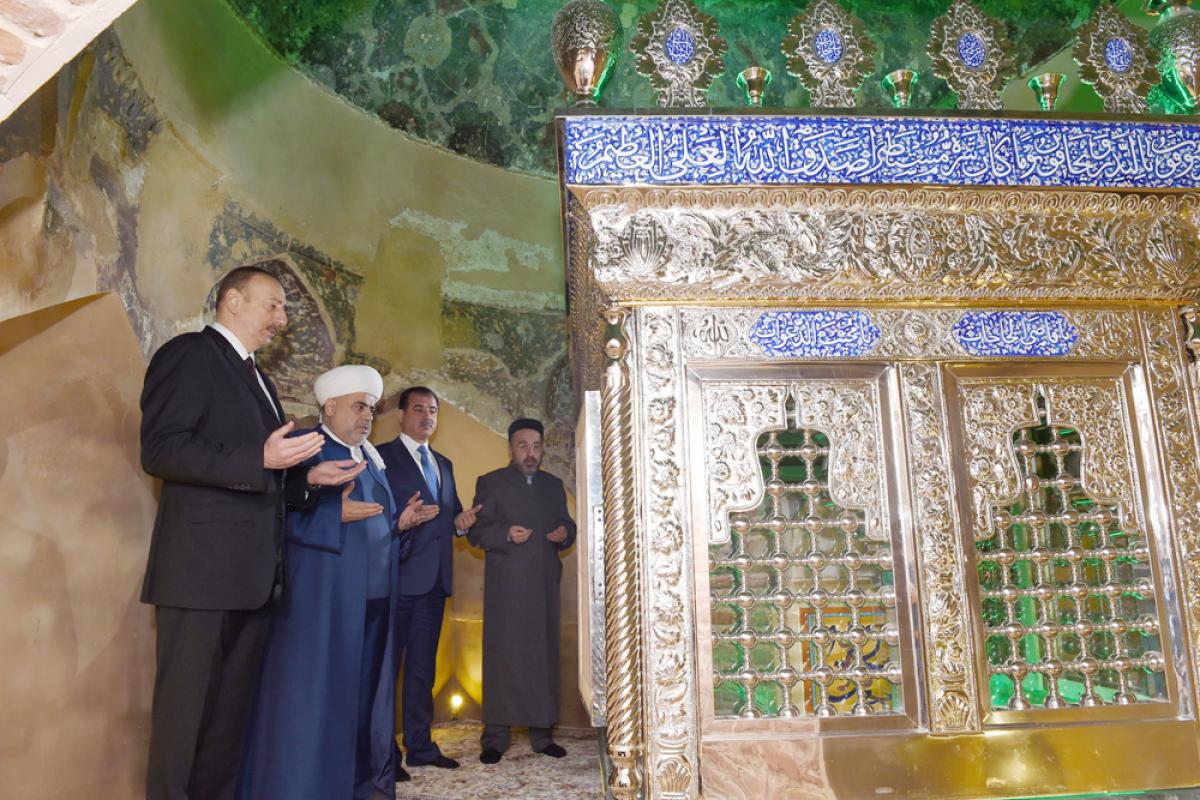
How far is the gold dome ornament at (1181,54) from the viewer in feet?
9.25

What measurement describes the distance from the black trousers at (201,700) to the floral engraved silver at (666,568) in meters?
1.29

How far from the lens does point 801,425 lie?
2.53m

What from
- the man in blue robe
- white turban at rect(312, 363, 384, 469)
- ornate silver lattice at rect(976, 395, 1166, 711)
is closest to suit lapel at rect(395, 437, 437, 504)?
the man in blue robe

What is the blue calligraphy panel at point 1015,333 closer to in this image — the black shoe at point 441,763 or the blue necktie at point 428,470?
the blue necktie at point 428,470

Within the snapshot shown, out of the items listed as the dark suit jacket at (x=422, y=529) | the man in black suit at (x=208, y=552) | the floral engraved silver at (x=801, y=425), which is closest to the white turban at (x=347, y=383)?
the man in black suit at (x=208, y=552)

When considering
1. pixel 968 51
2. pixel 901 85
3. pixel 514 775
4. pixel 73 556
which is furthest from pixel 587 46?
pixel 514 775

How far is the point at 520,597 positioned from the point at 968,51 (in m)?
3.24

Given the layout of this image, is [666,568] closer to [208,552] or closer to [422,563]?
[208,552]

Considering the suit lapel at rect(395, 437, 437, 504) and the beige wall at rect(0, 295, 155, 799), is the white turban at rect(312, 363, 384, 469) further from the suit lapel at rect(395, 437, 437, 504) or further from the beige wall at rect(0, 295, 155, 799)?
the suit lapel at rect(395, 437, 437, 504)

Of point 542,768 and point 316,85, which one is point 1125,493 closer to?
point 542,768

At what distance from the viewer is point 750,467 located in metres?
2.48

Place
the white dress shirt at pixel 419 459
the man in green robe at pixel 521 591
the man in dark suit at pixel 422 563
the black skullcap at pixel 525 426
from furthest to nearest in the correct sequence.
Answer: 1. the black skullcap at pixel 525 426
2. the white dress shirt at pixel 419 459
3. the man in green robe at pixel 521 591
4. the man in dark suit at pixel 422 563

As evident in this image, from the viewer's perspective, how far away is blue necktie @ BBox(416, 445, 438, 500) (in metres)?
4.46

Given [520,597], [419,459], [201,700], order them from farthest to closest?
1. [419,459]
2. [520,597]
3. [201,700]
